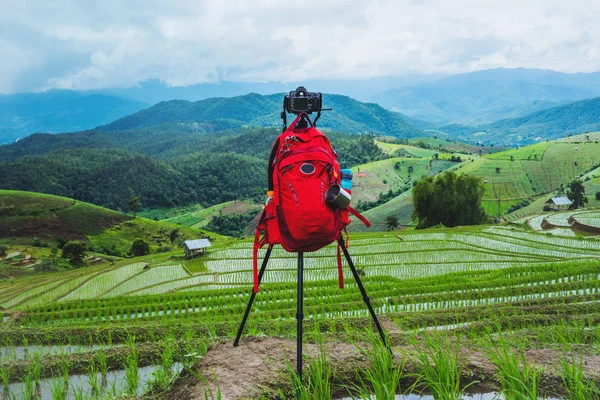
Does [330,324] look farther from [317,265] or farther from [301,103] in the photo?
[317,265]

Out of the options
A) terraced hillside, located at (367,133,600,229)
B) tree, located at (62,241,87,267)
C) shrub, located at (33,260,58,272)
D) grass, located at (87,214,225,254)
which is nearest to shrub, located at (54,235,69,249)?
grass, located at (87,214,225,254)

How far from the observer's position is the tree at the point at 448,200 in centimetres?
3509

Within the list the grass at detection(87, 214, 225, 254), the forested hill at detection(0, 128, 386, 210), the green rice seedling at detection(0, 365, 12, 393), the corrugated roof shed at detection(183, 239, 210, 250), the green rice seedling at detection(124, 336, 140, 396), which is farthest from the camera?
the forested hill at detection(0, 128, 386, 210)

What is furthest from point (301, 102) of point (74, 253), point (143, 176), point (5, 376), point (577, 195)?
point (143, 176)

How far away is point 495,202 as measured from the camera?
78062 mm

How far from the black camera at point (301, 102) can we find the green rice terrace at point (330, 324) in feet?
7.83

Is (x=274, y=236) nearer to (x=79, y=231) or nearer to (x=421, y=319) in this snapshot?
(x=421, y=319)

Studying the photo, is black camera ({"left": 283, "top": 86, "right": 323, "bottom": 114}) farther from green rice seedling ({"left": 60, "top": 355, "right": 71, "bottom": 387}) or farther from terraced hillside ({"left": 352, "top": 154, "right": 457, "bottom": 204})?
terraced hillside ({"left": 352, "top": 154, "right": 457, "bottom": 204})

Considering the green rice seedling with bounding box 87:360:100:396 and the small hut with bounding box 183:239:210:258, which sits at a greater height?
the green rice seedling with bounding box 87:360:100:396

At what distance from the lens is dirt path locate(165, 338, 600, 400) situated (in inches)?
154

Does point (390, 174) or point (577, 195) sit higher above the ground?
point (390, 174)

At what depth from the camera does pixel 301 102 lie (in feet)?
13.2

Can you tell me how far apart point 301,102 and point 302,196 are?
3.50 ft

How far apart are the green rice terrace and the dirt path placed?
0.07ft
